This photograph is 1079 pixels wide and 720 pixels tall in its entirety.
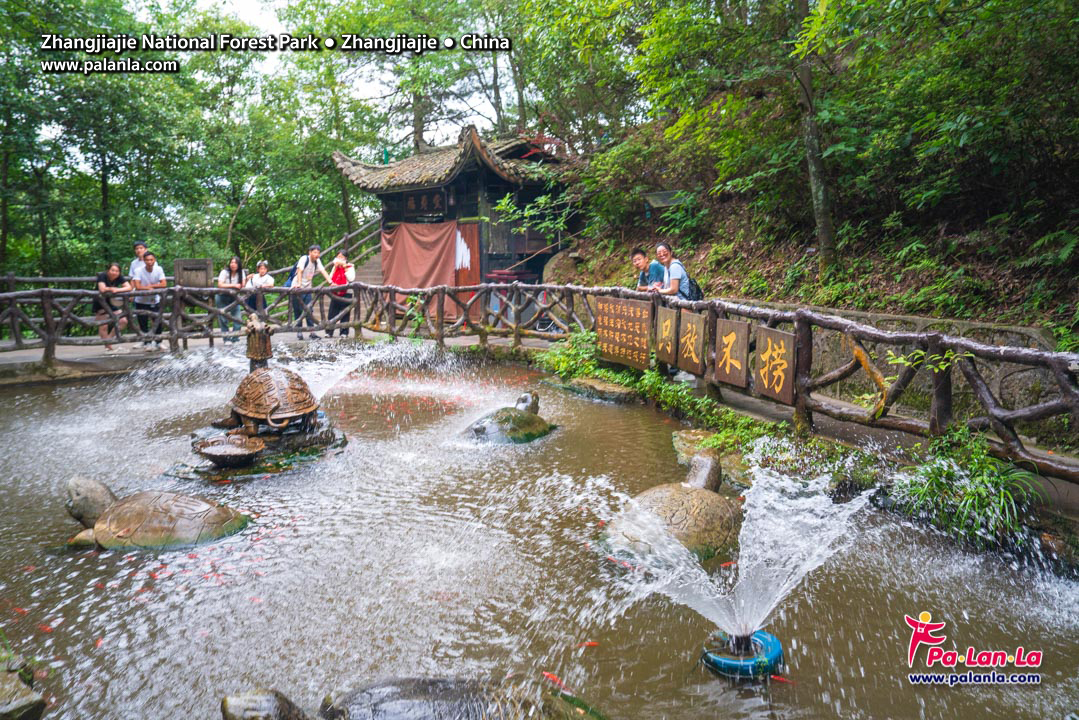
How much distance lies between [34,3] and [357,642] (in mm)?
17873

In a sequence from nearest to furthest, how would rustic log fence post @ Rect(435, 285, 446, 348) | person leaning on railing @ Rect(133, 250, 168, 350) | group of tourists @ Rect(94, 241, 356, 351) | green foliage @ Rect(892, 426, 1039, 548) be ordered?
green foliage @ Rect(892, 426, 1039, 548), group of tourists @ Rect(94, 241, 356, 351), person leaning on railing @ Rect(133, 250, 168, 350), rustic log fence post @ Rect(435, 285, 446, 348)

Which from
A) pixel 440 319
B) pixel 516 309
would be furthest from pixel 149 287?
pixel 516 309

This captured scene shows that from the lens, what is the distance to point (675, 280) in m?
9.64

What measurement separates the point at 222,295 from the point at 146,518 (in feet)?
35.1

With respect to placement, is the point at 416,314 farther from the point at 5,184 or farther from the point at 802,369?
the point at 5,184

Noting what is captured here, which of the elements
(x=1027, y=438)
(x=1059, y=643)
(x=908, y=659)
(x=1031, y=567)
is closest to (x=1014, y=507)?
(x=1031, y=567)

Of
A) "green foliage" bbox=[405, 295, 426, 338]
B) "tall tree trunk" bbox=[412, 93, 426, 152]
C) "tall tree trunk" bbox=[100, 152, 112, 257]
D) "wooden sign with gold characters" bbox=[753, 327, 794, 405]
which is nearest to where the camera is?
"wooden sign with gold characters" bbox=[753, 327, 794, 405]

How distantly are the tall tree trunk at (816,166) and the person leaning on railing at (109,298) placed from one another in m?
12.0

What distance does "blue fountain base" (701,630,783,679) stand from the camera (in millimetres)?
3326

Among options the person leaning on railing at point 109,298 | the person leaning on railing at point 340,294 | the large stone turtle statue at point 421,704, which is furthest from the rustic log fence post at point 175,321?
the large stone turtle statue at point 421,704

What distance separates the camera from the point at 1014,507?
14.3 feet

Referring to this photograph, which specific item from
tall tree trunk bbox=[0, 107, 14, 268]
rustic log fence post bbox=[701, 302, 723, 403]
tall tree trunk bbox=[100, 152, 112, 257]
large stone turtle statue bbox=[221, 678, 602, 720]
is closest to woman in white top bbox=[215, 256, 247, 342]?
tall tree trunk bbox=[100, 152, 112, 257]

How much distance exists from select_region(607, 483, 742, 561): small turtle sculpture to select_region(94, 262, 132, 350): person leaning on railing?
10.8 metres

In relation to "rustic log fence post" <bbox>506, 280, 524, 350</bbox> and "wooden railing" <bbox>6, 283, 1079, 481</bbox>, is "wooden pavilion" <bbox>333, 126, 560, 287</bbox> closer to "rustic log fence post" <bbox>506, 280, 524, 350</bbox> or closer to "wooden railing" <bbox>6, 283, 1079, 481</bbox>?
"wooden railing" <bbox>6, 283, 1079, 481</bbox>
